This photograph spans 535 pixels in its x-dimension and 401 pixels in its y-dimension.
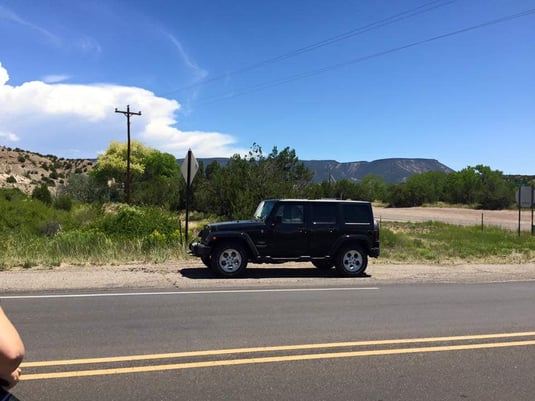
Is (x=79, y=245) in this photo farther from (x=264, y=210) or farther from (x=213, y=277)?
(x=264, y=210)

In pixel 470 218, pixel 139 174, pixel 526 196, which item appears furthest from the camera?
pixel 139 174

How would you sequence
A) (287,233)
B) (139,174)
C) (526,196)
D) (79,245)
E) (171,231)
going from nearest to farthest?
1. (287,233)
2. (79,245)
3. (171,231)
4. (526,196)
5. (139,174)

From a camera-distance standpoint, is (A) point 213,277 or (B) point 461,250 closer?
(A) point 213,277

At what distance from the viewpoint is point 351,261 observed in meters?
12.5

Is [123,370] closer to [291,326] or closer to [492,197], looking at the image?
[291,326]

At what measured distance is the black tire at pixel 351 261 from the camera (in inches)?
486

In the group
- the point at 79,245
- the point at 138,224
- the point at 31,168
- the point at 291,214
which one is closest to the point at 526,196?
the point at 291,214

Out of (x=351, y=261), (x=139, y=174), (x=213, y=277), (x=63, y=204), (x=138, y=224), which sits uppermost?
(x=139, y=174)

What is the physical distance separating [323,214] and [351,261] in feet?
4.56

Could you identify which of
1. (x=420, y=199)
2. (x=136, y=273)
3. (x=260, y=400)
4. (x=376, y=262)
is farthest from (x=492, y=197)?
(x=260, y=400)

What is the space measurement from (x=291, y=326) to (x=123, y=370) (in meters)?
2.59

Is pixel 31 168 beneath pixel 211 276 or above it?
above

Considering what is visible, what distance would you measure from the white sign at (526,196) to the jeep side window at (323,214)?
676 inches

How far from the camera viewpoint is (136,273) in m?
11.7
